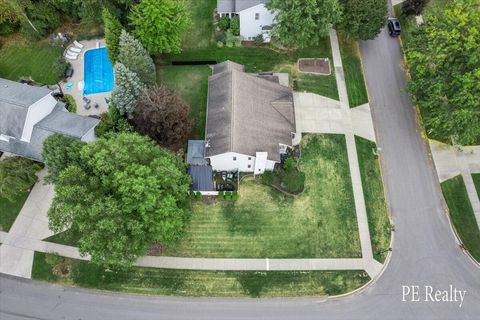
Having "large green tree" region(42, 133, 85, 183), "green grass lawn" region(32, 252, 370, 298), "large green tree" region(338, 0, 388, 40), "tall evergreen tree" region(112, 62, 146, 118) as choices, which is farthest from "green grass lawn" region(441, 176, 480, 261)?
"large green tree" region(42, 133, 85, 183)

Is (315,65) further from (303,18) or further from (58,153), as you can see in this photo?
(58,153)

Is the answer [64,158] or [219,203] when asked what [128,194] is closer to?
[64,158]

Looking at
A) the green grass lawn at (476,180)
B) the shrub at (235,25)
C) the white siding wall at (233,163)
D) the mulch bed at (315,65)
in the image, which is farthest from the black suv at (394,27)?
the white siding wall at (233,163)

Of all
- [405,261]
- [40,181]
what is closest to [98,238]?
[40,181]

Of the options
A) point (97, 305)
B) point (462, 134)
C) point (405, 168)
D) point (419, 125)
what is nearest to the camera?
point (97, 305)

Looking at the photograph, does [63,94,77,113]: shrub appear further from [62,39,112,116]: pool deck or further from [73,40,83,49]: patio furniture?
[73,40,83,49]: patio furniture

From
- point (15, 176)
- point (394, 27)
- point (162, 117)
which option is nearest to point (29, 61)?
point (15, 176)

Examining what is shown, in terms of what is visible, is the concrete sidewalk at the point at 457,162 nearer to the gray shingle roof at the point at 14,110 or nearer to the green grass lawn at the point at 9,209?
the gray shingle roof at the point at 14,110
